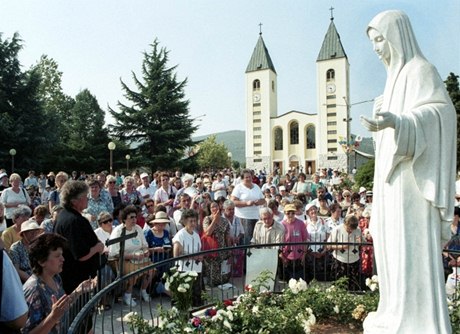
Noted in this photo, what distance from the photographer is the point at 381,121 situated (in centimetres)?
273

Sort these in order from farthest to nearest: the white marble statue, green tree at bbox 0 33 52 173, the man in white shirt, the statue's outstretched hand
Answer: green tree at bbox 0 33 52 173 < the man in white shirt < the white marble statue < the statue's outstretched hand

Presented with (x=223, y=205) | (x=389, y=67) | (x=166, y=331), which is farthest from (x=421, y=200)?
(x=223, y=205)

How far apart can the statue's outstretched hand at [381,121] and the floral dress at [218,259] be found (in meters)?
4.89

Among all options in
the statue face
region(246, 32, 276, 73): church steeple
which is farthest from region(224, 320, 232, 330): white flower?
region(246, 32, 276, 73): church steeple

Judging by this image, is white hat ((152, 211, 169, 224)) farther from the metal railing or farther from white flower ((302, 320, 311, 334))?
white flower ((302, 320, 311, 334))

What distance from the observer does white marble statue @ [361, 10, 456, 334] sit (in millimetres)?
2900

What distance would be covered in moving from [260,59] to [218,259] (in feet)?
249

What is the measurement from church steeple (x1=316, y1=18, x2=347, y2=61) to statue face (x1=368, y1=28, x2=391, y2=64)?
7393cm

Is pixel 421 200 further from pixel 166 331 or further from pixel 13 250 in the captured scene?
pixel 13 250

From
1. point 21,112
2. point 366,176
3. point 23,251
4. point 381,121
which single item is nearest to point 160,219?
point 23,251

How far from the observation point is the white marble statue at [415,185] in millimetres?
2900

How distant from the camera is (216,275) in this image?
7387mm

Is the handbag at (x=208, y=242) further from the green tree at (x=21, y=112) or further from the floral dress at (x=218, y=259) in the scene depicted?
the green tree at (x=21, y=112)

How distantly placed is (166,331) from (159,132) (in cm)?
3303
